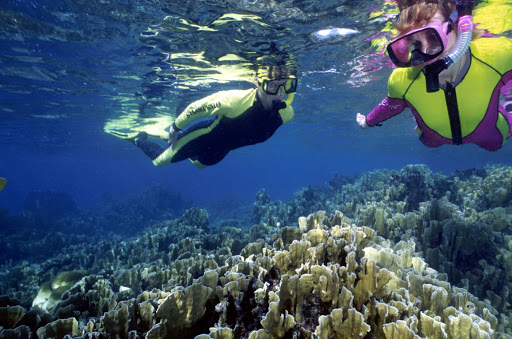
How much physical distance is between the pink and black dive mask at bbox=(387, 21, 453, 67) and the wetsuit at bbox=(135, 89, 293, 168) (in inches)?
162

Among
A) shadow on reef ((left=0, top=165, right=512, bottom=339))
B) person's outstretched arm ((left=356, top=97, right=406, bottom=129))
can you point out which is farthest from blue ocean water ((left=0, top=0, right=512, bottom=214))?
shadow on reef ((left=0, top=165, right=512, bottom=339))

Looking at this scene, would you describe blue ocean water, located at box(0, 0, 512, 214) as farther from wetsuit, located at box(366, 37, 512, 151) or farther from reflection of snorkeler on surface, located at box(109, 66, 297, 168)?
wetsuit, located at box(366, 37, 512, 151)

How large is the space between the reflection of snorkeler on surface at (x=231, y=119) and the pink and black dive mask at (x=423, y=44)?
12.8 ft

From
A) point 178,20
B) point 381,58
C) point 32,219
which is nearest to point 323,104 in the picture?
point 381,58

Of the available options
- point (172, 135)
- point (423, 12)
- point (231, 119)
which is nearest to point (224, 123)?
point (231, 119)

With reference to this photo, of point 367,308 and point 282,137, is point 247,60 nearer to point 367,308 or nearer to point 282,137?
point 367,308

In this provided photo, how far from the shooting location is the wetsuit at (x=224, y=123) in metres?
7.22

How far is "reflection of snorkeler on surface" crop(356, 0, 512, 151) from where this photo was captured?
306 centimetres

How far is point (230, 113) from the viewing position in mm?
7324

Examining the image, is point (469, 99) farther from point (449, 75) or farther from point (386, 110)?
point (386, 110)

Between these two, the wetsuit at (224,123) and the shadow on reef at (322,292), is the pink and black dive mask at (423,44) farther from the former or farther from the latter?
the wetsuit at (224,123)

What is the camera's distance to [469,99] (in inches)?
151

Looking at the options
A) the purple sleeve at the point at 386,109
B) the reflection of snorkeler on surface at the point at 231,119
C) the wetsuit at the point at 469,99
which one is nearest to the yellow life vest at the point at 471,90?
the wetsuit at the point at 469,99

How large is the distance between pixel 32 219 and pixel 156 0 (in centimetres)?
2657
